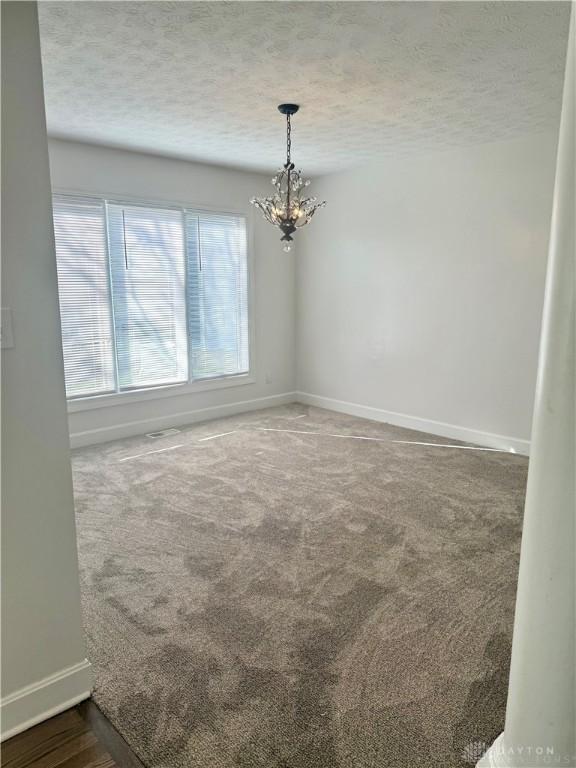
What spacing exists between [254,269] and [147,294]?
1370mm

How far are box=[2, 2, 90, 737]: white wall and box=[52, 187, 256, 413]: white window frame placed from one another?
241 cm

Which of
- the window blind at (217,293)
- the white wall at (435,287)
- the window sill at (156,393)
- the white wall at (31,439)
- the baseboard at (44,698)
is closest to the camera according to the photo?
the white wall at (31,439)

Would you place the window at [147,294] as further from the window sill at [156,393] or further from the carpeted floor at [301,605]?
the carpeted floor at [301,605]

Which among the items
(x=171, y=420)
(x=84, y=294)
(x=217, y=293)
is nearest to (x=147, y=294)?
(x=84, y=294)

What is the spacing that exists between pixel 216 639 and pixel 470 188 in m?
4.17

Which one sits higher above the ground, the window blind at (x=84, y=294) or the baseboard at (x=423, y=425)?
the window blind at (x=84, y=294)

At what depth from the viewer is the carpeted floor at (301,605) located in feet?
5.60

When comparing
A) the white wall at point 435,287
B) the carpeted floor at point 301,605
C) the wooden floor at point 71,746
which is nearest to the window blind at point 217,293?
the white wall at point 435,287

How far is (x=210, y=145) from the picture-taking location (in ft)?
14.3

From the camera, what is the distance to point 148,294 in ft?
16.3

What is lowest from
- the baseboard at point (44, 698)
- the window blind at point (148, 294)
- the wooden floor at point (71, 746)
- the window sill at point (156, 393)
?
the wooden floor at point (71, 746)

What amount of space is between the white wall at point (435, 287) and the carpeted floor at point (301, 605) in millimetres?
937

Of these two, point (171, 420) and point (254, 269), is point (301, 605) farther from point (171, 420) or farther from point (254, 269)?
point (254, 269)

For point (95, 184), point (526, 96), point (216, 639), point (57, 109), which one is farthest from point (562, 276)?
point (95, 184)
